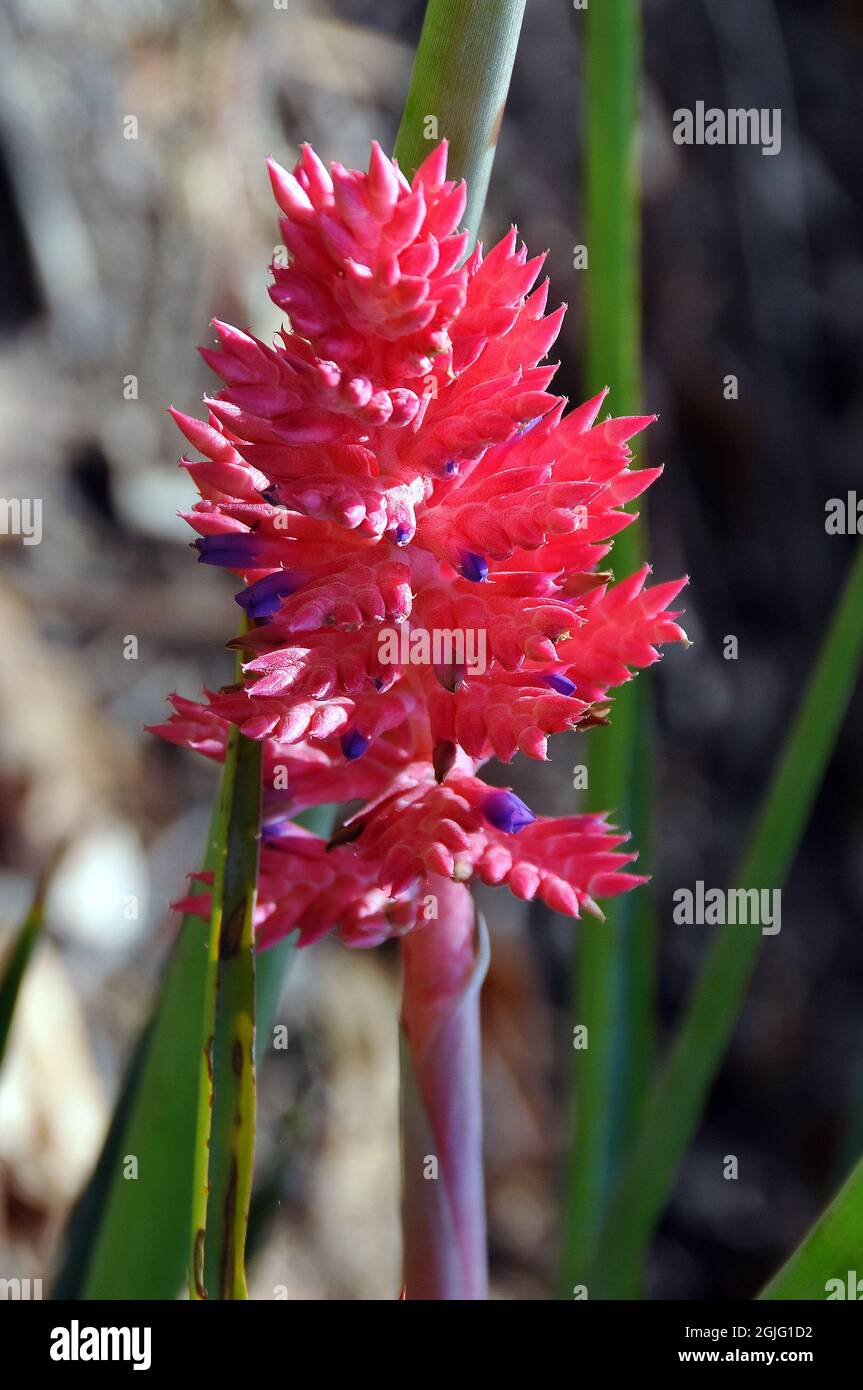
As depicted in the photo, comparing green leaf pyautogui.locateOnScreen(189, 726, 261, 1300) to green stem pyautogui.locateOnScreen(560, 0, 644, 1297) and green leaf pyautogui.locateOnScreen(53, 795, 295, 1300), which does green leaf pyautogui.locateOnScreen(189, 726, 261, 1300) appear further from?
green stem pyautogui.locateOnScreen(560, 0, 644, 1297)

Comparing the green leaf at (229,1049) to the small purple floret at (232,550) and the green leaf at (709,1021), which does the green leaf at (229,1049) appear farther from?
the green leaf at (709,1021)

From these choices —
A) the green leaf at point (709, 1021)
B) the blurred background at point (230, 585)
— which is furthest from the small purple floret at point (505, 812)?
the blurred background at point (230, 585)

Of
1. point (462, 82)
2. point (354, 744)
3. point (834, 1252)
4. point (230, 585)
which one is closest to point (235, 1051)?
point (354, 744)

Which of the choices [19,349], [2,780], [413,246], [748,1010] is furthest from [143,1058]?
[748,1010]

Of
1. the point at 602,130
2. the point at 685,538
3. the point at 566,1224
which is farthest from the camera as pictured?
the point at 685,538

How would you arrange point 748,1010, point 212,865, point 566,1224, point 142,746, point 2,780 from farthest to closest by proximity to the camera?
point 748,1010 → point 142,746 → point 2,780 → point 566,1224 → point 212,865

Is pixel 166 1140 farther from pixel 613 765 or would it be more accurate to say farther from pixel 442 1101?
pixel 613 765

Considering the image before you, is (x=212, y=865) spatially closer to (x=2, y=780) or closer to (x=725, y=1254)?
(x=2, y=780)

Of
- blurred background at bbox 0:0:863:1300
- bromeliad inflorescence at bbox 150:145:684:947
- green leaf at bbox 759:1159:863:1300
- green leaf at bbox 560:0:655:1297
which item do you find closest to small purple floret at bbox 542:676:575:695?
bromeliad inflorescence at bbox 150:145:684:947
